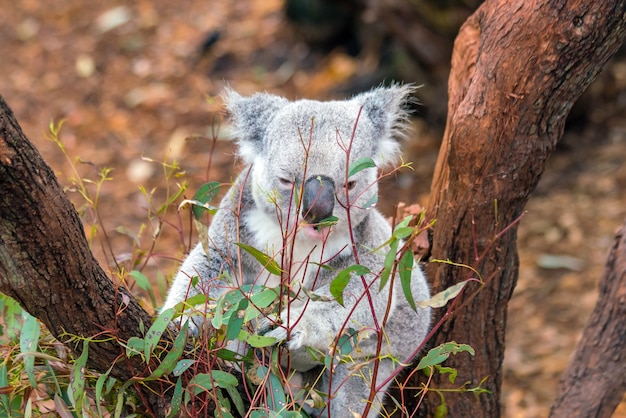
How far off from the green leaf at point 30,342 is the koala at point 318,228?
405mm

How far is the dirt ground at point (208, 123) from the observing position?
493cm

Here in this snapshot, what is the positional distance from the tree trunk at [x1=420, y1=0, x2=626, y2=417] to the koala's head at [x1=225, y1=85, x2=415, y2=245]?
236 mm

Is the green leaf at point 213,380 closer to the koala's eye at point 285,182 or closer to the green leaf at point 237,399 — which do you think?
the green leaf at point 237,399

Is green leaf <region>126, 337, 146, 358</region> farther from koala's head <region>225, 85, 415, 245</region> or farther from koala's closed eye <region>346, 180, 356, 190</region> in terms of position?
koala's closed eye <region>346, 180, 356, 190</region>

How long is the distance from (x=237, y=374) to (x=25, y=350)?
1.94 feet

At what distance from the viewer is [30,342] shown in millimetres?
2137

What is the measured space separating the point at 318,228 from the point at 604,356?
1296 millimetres

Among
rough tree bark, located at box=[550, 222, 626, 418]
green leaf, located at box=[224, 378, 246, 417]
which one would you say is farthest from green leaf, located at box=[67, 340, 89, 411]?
rough tree bark, located at box=[550, 222, 626, 418]

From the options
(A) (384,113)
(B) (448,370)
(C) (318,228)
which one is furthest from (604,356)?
(C) (318,228)

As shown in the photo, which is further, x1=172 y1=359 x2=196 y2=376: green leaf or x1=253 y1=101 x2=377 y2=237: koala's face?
x1=253 y1=101 x2=377 y2=237: koala's face

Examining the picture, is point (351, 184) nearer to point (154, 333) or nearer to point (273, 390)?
point (273, 390)

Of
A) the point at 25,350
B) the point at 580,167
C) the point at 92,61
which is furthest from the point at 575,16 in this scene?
the point at 92,61

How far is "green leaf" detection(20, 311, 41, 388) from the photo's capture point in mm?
2090

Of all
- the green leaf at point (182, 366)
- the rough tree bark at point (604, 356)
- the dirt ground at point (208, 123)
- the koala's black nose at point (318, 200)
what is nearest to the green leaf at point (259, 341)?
the green leaf at point (182, 366)
